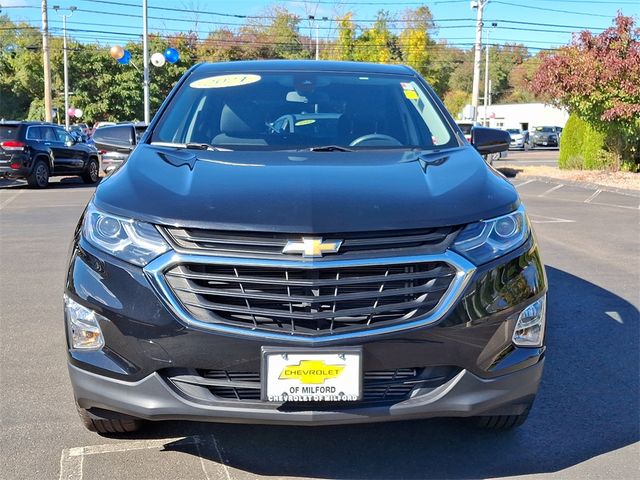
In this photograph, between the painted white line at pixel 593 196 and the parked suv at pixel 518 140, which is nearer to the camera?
the painted white line at pixel 593 196

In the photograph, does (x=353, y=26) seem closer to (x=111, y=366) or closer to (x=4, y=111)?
(x=4, y=111)

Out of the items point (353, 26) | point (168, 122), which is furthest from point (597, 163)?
point (353, 26)

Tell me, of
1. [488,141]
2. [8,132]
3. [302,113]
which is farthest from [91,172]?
[488,141]

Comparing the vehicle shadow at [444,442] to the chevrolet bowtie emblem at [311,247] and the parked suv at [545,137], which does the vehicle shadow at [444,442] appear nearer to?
the chevrolet bowtie emblem at [311,247]

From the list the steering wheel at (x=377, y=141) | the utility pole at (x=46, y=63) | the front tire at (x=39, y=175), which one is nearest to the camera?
the steering wheel at (x=377, y=141)

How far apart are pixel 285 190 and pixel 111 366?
0.94 meters

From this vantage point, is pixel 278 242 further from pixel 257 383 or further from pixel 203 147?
pixel 203 147

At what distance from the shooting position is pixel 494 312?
2.71 metres

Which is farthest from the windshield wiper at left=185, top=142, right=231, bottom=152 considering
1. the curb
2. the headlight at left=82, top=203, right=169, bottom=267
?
the curb

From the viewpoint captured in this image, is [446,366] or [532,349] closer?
[446,366]

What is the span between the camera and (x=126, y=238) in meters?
2.71

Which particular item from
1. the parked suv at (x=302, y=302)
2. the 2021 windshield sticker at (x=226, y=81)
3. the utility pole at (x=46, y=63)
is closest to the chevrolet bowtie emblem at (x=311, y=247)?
the parked suv at (x=302, y=302)

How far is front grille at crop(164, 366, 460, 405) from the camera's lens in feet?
8.75

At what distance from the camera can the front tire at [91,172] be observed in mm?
20141
